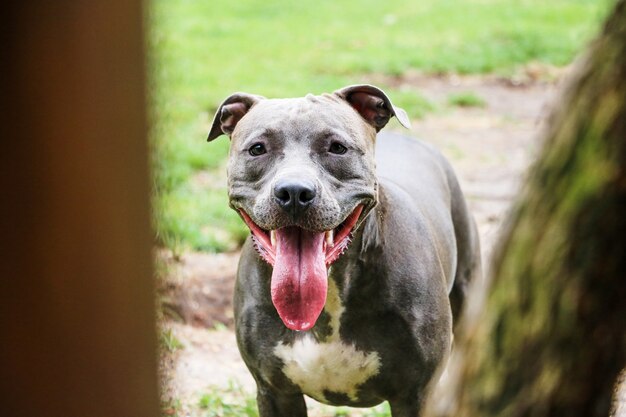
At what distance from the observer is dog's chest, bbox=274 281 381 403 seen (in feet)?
12.6

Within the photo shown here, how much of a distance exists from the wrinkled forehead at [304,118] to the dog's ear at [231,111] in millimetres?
109

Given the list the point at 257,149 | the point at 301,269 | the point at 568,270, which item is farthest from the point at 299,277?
the point at 568,270

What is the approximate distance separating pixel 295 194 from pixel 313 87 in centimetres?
756

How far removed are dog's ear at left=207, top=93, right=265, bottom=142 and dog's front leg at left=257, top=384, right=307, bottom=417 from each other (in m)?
1.05

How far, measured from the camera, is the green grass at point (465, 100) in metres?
11.2

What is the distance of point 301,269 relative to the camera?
362cm

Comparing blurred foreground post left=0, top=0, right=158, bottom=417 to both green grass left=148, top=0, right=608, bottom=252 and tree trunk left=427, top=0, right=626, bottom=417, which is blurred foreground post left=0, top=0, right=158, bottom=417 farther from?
green grass left=148, top=0, right=608, bottom=252

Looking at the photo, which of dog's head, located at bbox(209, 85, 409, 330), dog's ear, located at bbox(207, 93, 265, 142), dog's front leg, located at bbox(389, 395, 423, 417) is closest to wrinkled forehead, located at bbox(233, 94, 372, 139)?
dog's head, located at bbox(209, 85, 409, 330)

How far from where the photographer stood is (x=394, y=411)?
3.96 metres

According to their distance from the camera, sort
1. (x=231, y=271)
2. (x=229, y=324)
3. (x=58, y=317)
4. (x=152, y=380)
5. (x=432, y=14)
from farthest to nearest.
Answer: (x=432, y=14), (x=231, y=271), (x=229, y=324), (x=152, y=380), (x=58, y=317)

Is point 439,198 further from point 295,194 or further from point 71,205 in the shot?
point 71,205

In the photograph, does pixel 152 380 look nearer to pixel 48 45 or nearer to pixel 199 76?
pixel 48 45

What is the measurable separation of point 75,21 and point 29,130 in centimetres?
19

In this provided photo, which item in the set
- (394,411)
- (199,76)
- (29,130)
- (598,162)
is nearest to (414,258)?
(394,411)
